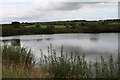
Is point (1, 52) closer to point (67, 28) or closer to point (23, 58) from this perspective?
point (23, 58)

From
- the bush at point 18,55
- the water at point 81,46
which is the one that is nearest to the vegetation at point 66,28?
the water at point 81,46

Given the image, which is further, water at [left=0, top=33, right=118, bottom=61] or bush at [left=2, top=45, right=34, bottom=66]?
water at [left=0, top=33, right=118, bottom=61]

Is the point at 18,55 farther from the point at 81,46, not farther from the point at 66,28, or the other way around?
the point at 66,28

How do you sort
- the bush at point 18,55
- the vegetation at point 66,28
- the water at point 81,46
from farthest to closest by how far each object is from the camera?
the vegetation at point 66,28, the water at point 81,46, the bush at point 18,55

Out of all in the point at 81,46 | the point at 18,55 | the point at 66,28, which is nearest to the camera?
the point at 18,55

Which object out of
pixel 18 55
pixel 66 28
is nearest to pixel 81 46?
pixel 18 55

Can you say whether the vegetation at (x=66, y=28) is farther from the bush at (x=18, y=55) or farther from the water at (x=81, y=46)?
the bush at (x=18, y=55)

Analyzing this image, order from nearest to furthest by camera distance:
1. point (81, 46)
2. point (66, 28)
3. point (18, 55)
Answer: point (18, 55) → point (81, 46) → point (66, 28)

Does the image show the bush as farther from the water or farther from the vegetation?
the vegetation

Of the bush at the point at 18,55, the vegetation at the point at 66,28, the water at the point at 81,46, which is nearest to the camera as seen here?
the bush at the point at 18,55

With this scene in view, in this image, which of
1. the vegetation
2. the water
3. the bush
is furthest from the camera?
the vegetation

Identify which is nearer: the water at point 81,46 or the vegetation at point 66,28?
the water at point 81,46

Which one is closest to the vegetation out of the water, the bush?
the water

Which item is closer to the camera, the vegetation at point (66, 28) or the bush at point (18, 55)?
the bush at point (18, 55)
